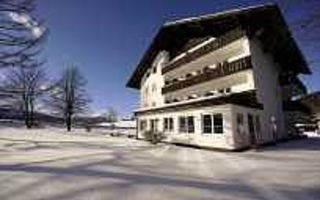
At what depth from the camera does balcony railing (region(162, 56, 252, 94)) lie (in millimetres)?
23969

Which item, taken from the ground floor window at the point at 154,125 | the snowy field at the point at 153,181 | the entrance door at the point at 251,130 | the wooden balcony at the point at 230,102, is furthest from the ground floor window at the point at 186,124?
the snowy field at the point at 153,181

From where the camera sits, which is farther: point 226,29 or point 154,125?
point 154,125

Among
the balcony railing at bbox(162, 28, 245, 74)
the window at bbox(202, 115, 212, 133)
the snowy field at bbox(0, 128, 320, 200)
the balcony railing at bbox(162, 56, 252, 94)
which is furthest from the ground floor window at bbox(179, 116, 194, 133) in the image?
the snowy field at bbox(0, 128, 320, 200)

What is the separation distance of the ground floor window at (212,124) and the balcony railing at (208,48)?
6582 millimetres

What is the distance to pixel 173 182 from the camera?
375 inches

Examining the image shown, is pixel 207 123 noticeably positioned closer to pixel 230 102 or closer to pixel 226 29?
pixel 230 102

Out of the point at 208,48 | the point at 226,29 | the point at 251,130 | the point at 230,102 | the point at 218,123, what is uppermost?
the point at 226,29

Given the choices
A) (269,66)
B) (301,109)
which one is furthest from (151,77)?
(301,109)

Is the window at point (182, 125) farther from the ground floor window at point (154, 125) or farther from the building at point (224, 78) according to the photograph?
the ground floor window at point (154, 125)

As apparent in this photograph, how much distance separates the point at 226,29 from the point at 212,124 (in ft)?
27.8

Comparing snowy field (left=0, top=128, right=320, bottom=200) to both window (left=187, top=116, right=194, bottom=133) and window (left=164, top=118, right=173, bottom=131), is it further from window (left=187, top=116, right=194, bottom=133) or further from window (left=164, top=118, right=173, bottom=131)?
window (left=164, top=118, right=173, bottom=131)

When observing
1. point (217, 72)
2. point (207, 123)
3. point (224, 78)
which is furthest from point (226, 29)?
point (207, 123)

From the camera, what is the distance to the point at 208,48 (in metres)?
28.1

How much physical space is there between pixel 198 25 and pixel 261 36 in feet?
17.2
